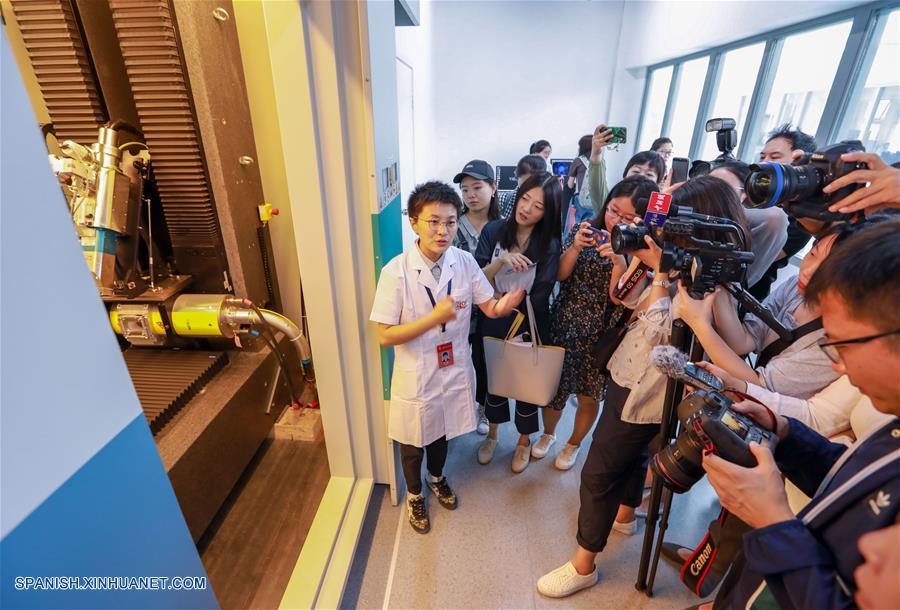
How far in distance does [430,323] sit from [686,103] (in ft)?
18.0

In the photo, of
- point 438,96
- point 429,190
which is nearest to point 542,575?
point 429,190

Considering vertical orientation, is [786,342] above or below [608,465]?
above

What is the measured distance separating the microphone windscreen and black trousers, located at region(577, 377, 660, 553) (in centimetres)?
36

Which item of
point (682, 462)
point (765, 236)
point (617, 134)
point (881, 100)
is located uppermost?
point (881, 100)

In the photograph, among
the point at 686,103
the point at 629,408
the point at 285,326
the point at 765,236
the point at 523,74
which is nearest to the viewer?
the point at 629,408

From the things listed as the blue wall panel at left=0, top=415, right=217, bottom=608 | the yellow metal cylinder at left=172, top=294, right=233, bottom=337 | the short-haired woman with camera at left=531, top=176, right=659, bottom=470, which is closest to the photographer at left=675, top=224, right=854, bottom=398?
the short-haired woman with camera at left=531, top=176, right=659, bottom=470

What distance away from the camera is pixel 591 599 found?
1618 millimetres

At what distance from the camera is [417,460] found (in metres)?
1.82

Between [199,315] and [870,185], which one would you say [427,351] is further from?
[870,185]

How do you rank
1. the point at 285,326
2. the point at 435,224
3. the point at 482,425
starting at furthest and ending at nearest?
the point at 482,425, the point at 285,326, the point at 435,224

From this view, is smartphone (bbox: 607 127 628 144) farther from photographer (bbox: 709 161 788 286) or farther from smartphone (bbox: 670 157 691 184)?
photographer (bbox: 709 161 788 286)

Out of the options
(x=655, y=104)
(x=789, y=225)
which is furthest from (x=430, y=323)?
(x=655, y=104)

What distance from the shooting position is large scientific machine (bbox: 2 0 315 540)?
5.19 ft

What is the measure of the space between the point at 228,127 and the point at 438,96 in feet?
15.4
